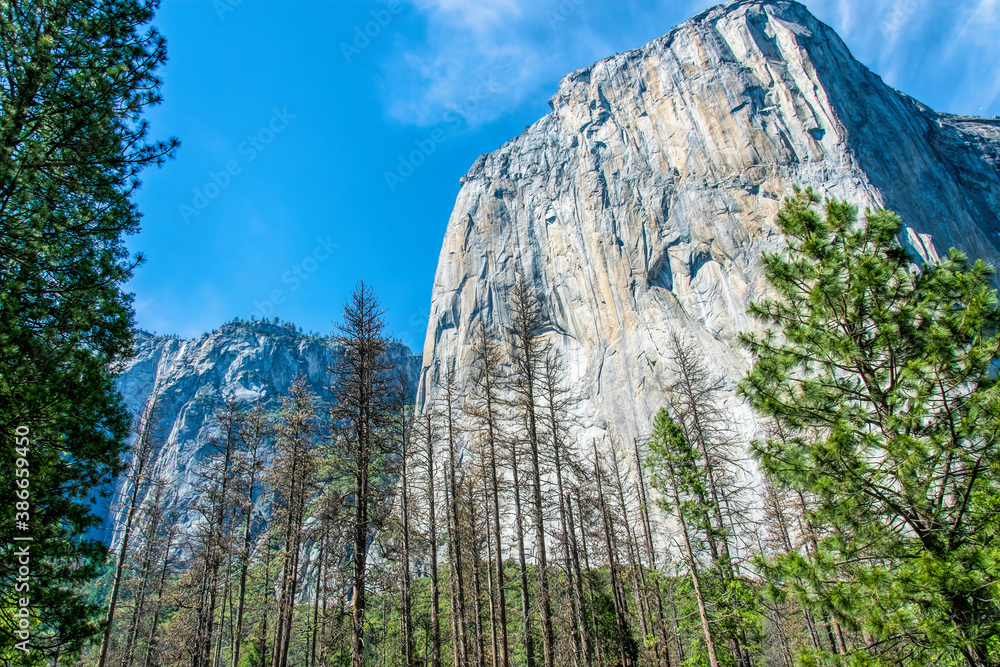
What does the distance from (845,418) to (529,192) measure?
84.7 m

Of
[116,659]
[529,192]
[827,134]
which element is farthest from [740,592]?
[529,192]

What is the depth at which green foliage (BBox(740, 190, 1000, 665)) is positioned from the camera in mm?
4766

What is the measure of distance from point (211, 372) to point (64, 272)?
147m

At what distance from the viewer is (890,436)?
217 inches

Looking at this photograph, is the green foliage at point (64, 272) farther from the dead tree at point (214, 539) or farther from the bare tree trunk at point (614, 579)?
the bare tree trunk at point (614, 579)

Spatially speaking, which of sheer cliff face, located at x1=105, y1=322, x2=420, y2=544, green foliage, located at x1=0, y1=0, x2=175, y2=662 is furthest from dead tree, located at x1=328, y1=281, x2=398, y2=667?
sheer cliff face, located at x1=105, y1=322, x2=420, y2=544

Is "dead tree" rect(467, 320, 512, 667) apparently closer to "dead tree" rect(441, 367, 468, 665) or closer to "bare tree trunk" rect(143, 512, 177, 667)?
"dead tree" rect(441, 367, 468, 665)

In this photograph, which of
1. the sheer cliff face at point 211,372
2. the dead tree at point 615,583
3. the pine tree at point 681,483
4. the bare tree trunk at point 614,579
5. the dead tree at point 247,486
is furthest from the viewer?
the sheer cliff face at point 211,372

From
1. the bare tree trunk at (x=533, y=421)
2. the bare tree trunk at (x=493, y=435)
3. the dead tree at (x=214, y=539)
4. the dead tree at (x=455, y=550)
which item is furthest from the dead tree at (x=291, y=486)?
the bare tree trunk at (x=533, y=421)

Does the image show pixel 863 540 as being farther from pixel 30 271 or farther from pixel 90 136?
pixel 90 136

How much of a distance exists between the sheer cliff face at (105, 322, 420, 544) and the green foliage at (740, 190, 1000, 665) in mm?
124889

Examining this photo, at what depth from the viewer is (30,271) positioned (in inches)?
237

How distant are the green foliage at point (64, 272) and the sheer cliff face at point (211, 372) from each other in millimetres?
121178

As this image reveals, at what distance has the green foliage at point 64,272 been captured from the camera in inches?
212
